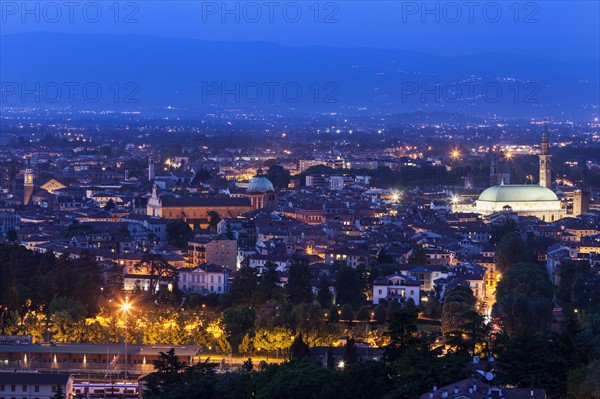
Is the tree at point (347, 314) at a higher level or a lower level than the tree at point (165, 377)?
higher

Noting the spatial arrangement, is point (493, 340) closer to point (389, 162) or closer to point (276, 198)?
point (276, 198)

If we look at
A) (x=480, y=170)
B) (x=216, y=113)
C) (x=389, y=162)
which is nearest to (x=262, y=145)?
(x=389, y=162)

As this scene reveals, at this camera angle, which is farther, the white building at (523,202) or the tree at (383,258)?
the white building at (523,202)

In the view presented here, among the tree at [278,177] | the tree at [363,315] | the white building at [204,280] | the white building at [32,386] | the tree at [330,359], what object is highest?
the tree at [278,177]

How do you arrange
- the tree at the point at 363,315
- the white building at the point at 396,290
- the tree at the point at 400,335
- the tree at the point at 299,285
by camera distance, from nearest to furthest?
the tree at the point at 400,335, the tree at the point at 363,315, the tree at the point at 299,285, the white building at the point at 396,290

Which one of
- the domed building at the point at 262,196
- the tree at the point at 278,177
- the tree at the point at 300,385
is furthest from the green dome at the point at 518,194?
the tree at the point at 300,385

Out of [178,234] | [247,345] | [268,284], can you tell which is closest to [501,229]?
[178,234]

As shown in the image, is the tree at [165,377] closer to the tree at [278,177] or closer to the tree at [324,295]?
the tree at [324,295]

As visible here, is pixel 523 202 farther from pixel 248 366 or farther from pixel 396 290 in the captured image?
pixel 248 366
